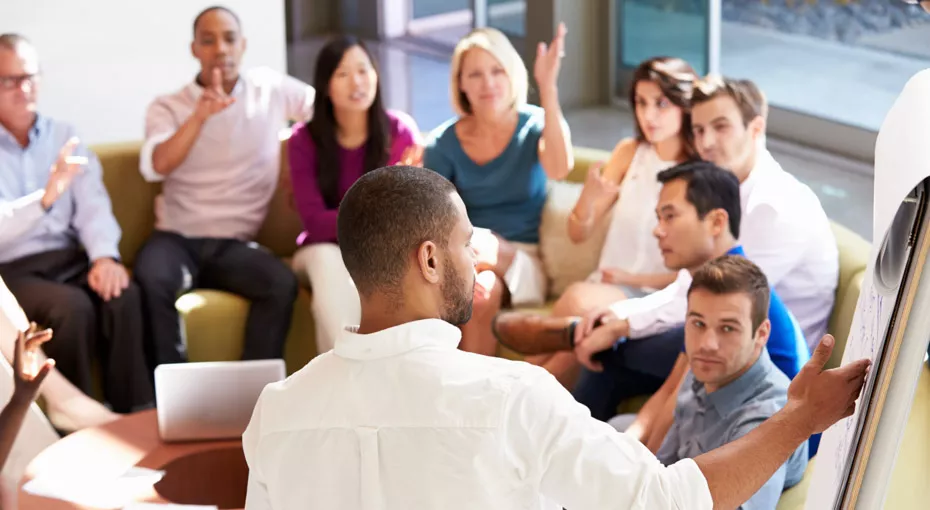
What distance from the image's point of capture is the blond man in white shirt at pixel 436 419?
1.72 meters

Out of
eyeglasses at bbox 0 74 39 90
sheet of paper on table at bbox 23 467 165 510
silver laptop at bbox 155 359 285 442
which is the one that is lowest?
sheet of paper on table at bbox 23 467 165 510

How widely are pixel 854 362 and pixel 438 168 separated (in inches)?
111

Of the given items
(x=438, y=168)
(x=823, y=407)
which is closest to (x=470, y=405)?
(x=823, y=407)

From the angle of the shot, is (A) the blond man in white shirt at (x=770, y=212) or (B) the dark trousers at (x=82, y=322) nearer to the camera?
(A) the blond man in white shirt at (x=770, y=212)

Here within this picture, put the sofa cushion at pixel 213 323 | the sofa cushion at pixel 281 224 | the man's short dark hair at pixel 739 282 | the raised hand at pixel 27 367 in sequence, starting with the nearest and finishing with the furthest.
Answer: the raised hand at pixel 27 367 < the man's short dark hair at pixel 739 282 < the sofa cushion at pixel 213 323 < the sofa cushion at pixel 281 224

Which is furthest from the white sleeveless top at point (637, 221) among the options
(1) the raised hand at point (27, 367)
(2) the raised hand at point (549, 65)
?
(1) the raised hand at point (27, 367)

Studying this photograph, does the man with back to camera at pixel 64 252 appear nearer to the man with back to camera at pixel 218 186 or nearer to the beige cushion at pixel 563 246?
the man with back to camera at pixel 218 186

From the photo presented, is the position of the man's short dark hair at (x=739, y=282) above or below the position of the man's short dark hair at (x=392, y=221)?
below

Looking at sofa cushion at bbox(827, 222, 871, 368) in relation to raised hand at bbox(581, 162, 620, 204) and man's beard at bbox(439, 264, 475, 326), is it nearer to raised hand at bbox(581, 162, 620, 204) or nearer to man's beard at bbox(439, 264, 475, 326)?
raised hand at bbox(581, 162, 620, 204)

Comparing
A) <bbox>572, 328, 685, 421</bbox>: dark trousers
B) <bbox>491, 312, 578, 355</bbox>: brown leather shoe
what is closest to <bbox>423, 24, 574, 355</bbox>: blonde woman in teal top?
<bbox>491, 312, 578, 355</bbox>: brown leather shoe

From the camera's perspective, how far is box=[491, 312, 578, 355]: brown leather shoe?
396 cm

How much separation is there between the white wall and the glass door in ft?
9.35

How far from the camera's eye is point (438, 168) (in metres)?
4.50

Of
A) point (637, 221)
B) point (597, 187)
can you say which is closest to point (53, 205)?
point (597, 187)
